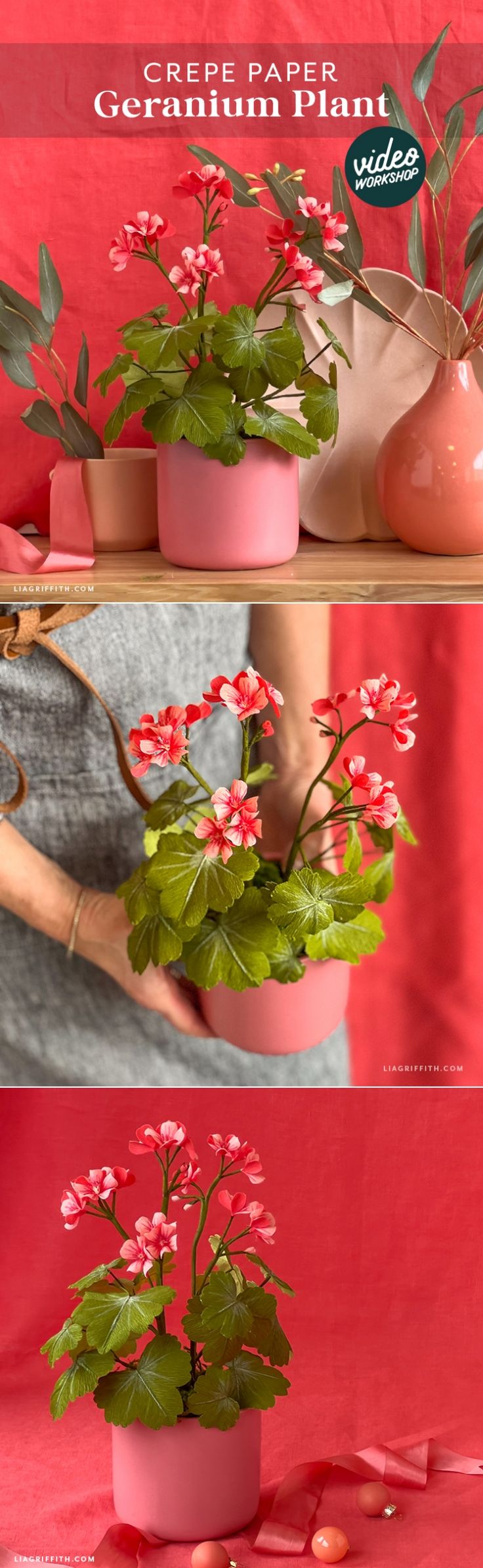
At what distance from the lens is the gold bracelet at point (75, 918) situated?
3.96ft

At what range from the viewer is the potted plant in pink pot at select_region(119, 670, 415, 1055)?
1.03 m

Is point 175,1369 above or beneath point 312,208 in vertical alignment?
beneath

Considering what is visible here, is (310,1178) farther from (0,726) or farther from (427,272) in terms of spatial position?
(427,272)

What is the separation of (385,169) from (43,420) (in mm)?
316

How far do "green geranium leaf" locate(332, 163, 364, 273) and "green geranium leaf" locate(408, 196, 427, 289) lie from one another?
0.12 ft

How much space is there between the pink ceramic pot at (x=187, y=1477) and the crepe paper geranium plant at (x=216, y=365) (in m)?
0.73

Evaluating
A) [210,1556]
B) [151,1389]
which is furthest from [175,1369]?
[210,1556]

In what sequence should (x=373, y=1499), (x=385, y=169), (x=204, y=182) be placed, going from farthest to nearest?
(x=373, y=1499)
(x=385, y=169)
(x=204, y=182)

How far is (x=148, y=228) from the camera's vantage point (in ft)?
3.32

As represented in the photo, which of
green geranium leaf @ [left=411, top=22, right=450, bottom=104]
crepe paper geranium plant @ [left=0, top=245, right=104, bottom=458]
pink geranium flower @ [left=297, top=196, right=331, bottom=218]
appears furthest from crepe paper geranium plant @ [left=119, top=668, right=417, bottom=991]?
green geranium leaf @ [left=411, top=22, right=450, bottom=104]

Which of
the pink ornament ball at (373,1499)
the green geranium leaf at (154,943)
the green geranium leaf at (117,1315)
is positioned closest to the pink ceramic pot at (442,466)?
the green geranium leaf at (154,943)

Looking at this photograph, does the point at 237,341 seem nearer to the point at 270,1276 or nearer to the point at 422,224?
the point at 422,224

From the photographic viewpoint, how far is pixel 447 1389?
1.38 metres

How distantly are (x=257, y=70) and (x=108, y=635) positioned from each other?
1.46 ft
